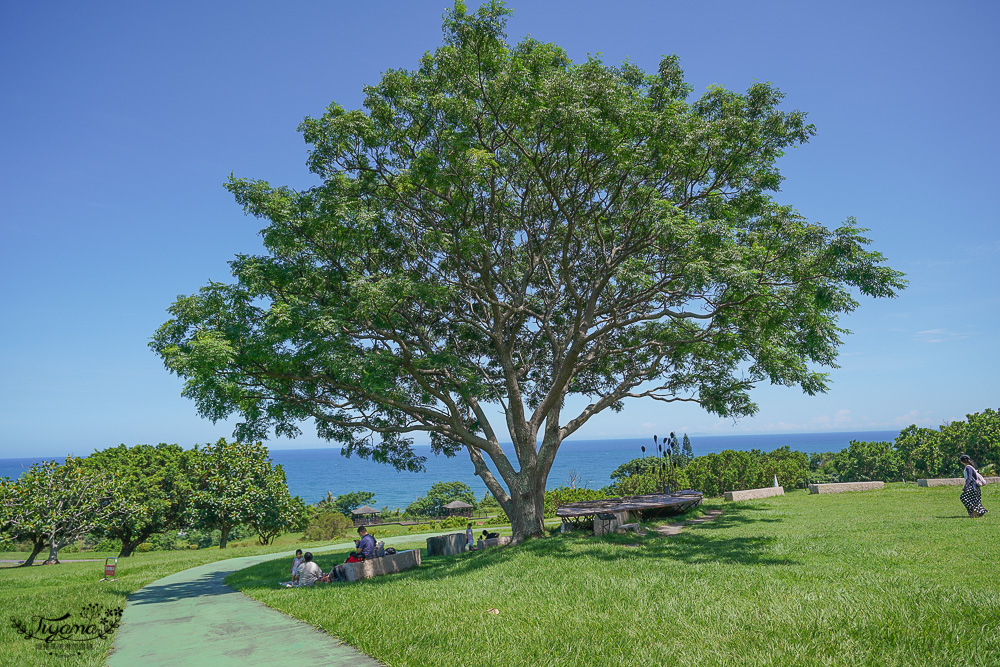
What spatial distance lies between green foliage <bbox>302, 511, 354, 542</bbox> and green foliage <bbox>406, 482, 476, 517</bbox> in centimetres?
1955

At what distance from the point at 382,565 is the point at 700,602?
9.61 m

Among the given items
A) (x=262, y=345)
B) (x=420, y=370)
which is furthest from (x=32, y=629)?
(x=420, y=370)

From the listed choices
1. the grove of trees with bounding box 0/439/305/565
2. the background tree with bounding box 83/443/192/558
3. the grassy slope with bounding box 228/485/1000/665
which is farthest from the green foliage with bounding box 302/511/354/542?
the grassy slope with bounding box 228/485/1000/665

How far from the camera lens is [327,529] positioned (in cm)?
3866

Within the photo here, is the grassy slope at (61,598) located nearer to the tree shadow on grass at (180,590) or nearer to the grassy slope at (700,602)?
the tree shadow on grass at (180,590)

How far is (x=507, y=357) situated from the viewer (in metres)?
17.8

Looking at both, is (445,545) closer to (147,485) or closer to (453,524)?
(453,524)

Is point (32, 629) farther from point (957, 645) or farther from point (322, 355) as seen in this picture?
point (957, 645)

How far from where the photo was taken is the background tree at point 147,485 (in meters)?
33.3

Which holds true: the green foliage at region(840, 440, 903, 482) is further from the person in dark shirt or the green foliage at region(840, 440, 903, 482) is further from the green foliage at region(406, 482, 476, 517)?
the person in dark shirt

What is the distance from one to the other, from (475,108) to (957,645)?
13.5 meters

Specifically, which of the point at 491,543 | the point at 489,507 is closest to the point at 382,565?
the point at 491,543

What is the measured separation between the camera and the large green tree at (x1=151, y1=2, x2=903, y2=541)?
13461 mm

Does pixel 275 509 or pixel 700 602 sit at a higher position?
pixel 700 602
